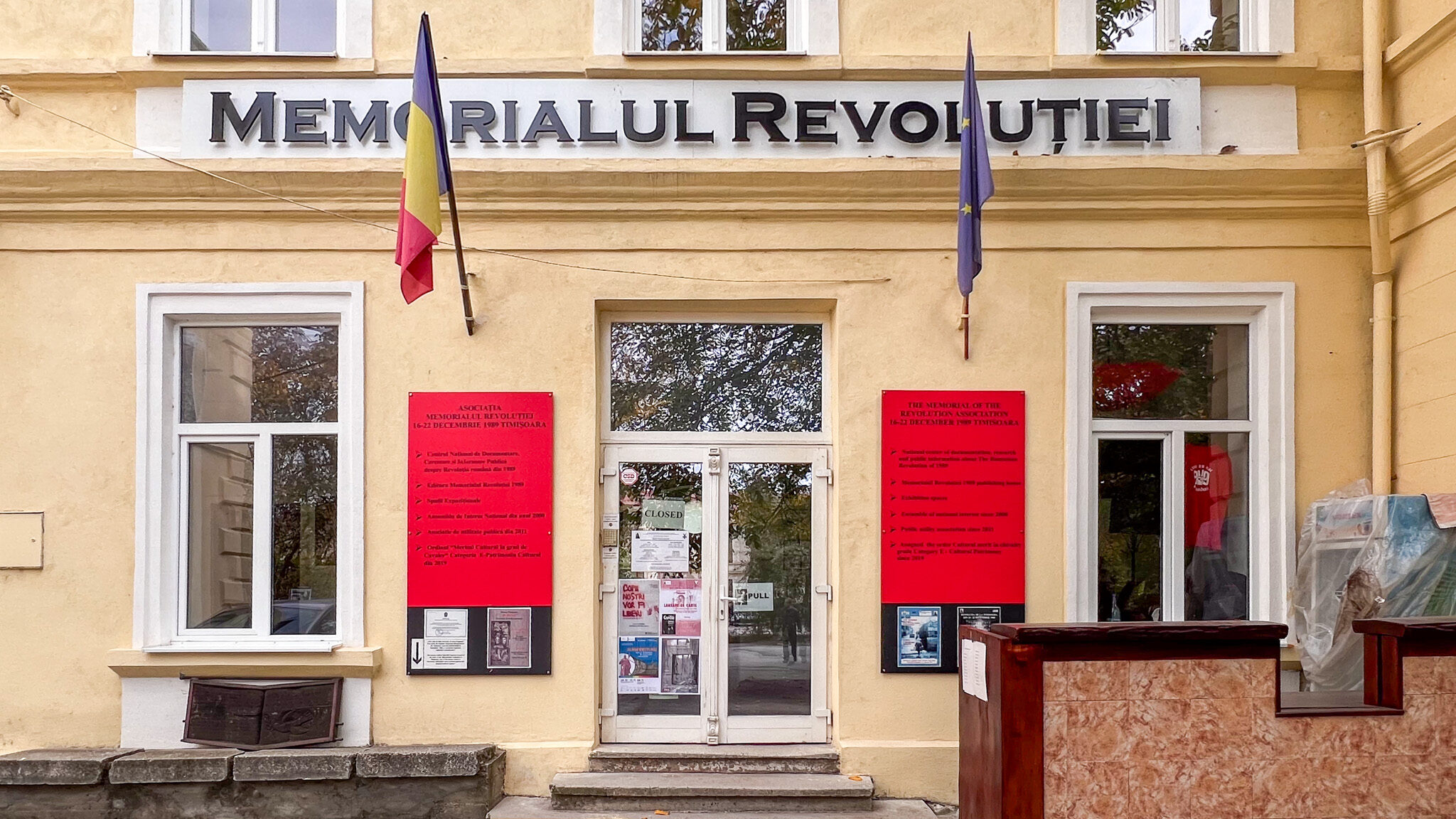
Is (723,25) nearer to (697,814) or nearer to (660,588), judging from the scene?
(660,588)

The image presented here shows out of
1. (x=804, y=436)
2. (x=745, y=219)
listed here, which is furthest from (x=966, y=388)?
(x=745, y=219)

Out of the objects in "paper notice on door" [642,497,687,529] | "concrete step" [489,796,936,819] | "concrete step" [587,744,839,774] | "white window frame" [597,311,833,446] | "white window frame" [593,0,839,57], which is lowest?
"concrete step" [489,796,936,819]

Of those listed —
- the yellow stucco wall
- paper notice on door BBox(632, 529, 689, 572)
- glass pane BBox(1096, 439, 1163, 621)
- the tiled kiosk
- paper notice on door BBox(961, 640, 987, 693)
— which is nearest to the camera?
the tiled kiosk

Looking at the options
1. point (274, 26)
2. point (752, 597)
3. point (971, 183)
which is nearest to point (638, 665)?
point (752, 597)

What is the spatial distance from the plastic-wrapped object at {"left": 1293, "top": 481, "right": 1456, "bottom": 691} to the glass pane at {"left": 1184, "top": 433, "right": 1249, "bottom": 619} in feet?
1.08

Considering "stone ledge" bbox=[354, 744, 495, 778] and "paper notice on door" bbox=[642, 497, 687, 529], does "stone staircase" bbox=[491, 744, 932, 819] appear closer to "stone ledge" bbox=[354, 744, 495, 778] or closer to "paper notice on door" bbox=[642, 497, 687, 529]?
"stone ledge" bbox=[354, 744, 495, 778]

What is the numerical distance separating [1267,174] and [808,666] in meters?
3.81

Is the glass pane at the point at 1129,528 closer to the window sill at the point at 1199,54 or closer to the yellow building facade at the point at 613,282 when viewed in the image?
the yellow building facade at the point at 613,282

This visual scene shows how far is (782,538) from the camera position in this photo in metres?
6.68

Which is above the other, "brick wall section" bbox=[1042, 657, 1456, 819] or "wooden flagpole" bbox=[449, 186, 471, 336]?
"wooden flagpole" bbox=[449, 186, 471, 336]

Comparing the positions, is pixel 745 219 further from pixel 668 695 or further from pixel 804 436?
pixel 668 695

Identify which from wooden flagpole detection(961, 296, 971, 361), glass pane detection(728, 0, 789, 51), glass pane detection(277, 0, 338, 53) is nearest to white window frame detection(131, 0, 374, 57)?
glass pane detection(277, 0, 338, 53)

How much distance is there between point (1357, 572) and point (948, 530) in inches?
81.3

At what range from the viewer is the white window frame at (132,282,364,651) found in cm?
641
